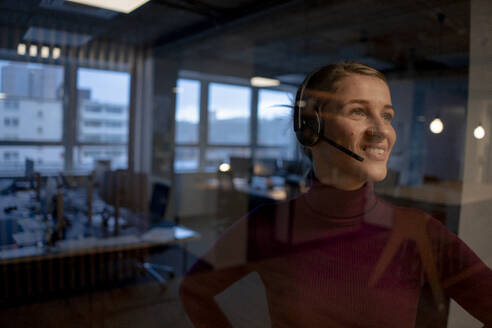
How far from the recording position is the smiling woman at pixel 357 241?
0.73 m

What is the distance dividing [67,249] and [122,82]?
259cm

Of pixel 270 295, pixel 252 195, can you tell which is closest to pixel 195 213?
pixel 252 195

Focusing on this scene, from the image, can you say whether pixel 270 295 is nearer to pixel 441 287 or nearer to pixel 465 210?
pixel 441 287

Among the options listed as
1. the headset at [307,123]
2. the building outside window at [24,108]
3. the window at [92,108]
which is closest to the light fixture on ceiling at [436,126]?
the headset at [307,123]

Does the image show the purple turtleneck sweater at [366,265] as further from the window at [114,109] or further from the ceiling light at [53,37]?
the window at [114,109]

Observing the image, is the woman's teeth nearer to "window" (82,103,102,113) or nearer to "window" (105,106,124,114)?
"window" (82,103,102,113)

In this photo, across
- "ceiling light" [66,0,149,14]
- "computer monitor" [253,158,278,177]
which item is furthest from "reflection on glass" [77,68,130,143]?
"ceiling light" [66,0,149,14]

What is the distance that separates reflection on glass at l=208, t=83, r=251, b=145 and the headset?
7.96 feet

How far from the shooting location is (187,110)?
17.4 feet

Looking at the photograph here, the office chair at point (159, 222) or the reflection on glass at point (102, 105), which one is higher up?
the reflection on glass at point (102, 105)

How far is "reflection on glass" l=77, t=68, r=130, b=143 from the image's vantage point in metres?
3.54

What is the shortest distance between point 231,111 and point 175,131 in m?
1.63

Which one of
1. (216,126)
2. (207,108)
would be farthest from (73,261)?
(207,108)

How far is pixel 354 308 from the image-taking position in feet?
2.52
